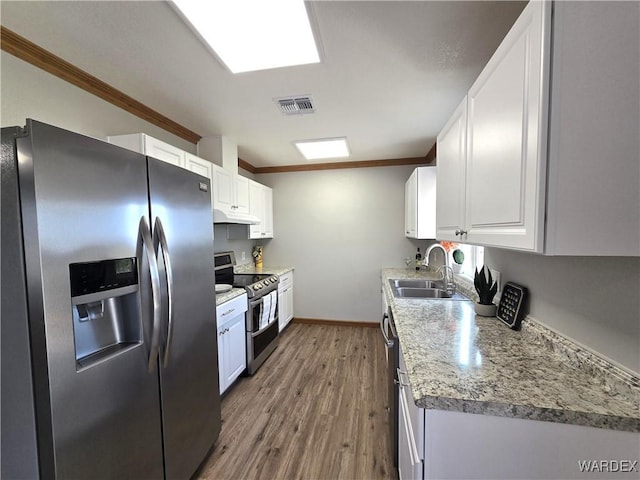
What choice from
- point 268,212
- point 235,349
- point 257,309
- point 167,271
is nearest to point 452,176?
point 167,271

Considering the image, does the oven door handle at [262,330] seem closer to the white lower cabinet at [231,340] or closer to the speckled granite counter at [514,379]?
the white lower cabinet at [231,340]

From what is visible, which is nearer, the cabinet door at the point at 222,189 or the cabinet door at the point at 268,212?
the cabinet door at the point at 222,189

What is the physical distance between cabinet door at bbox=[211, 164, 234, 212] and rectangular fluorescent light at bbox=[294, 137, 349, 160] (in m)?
0.89

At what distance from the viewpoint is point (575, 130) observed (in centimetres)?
72

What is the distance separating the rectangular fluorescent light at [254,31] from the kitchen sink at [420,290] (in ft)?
6.33

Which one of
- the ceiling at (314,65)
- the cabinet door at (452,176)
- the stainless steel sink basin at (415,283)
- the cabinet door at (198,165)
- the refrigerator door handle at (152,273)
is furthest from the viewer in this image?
the stainless steel sink basin at (415,283)

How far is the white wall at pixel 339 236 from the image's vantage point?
3.91 metres

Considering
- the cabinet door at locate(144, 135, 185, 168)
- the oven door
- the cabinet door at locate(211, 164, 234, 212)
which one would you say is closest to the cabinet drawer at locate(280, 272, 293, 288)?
the oven door

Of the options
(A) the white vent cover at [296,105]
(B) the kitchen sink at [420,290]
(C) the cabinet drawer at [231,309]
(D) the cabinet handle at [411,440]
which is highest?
(A) the white vent cover at [296,105]

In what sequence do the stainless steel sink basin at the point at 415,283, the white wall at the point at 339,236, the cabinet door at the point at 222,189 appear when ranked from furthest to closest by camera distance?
1. the white wall at the point at 339,236
2. the stainless steel sink basin at the point at 415,283
3. the cabinet door at the point at 222,189

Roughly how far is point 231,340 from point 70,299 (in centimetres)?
158

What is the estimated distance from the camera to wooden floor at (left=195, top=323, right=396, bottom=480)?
1.60m

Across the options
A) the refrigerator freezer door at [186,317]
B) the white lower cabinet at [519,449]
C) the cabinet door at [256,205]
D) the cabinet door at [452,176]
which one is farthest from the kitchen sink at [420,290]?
the cabinet door at [256,205]

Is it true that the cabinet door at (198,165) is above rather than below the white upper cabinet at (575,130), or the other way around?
above
